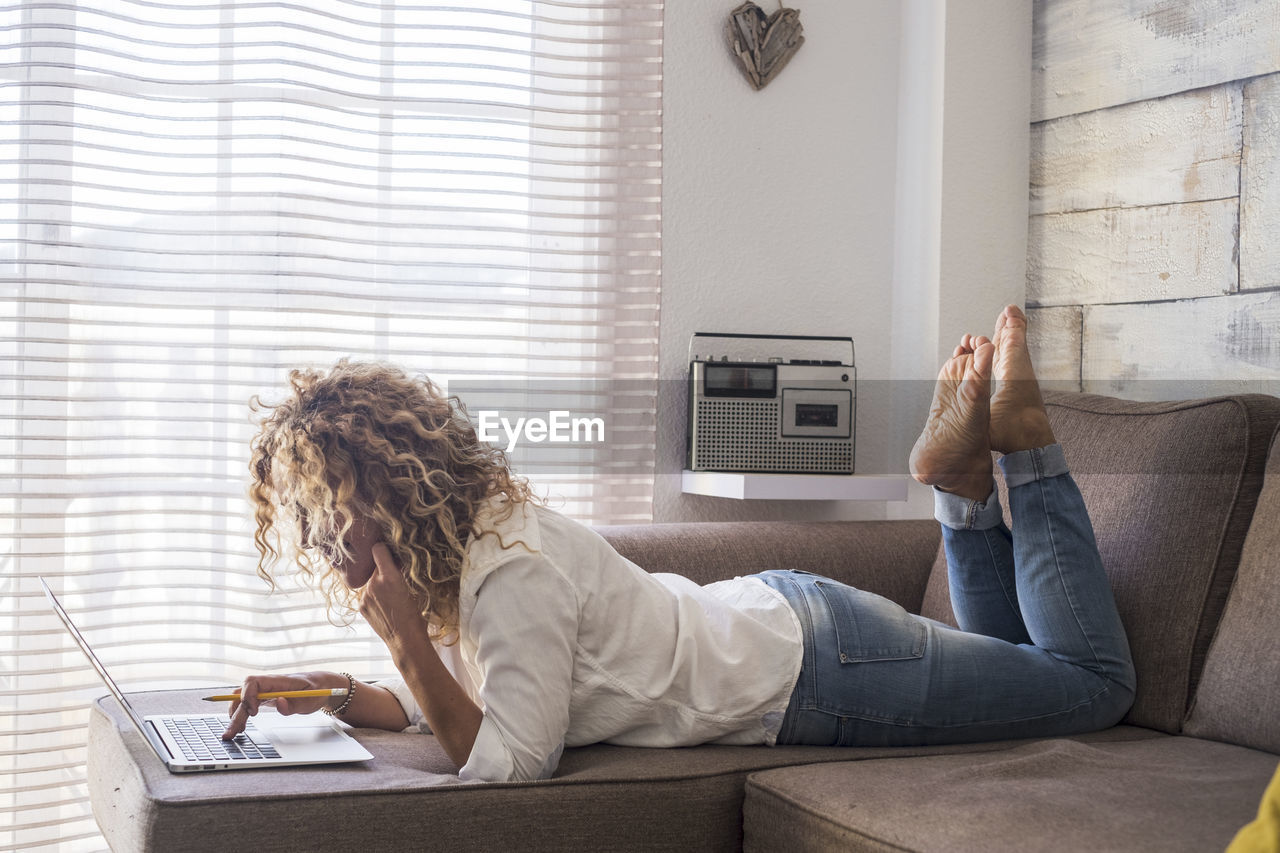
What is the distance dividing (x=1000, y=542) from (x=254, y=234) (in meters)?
1.49

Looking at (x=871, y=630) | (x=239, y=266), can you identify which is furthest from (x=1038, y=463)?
(x=239, y=266)

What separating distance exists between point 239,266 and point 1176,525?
172 cm

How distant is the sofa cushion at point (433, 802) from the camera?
1.22 metres

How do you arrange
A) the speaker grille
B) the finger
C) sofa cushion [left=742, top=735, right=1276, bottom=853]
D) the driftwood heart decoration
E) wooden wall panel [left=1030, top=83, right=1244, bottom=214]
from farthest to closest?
the driftwood heart decoration, the speaker grille, wooden wall panel [left=1030, top=83, right=1244, bottom=214], the finger, sofa cushion [left=742, top=735, right=1276, bottom=853]

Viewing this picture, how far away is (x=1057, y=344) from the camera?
101 inches

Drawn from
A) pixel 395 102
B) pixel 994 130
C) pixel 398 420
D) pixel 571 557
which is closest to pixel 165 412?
pixel 395 102

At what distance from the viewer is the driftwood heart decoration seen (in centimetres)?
250

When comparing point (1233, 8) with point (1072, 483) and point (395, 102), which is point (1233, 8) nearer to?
point (1072, 483)

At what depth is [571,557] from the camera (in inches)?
56.0

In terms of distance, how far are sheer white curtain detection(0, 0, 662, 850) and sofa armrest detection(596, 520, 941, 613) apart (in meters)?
0.44

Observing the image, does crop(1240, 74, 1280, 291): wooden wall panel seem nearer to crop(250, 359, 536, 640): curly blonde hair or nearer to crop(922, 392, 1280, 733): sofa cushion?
crop(922, 392, 1280, 733): sofa cushion

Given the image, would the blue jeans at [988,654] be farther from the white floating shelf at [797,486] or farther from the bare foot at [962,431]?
the white floating shelf at [797,486]

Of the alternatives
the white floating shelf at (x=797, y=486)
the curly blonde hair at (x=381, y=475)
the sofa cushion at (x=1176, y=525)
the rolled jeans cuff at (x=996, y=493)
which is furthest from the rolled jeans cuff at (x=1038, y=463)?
the curly blonde hair at (x=381, y=475)

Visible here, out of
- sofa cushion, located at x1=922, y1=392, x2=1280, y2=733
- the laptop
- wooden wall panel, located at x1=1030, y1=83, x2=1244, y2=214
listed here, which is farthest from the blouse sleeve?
wooden wall panel, located at x1=1030, y1=83, x2=1244, y2=214
